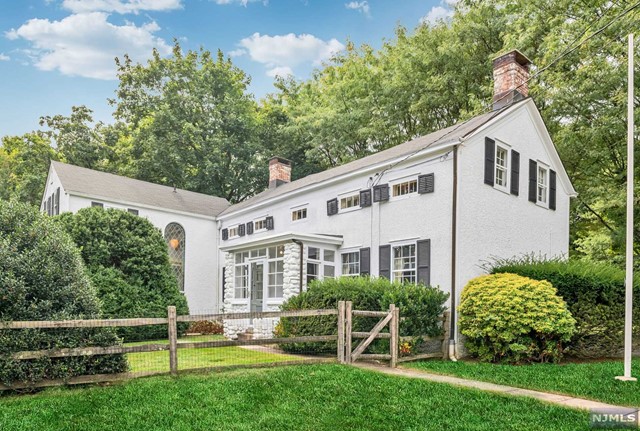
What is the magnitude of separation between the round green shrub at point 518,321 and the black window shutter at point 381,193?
12.0 ft

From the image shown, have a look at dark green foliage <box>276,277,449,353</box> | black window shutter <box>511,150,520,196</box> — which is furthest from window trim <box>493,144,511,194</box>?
dark green foliage <box>276,277,449,353</box>

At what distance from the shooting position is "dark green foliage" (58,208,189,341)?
12625 millimetres

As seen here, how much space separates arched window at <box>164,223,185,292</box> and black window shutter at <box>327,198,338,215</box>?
8.66 metres

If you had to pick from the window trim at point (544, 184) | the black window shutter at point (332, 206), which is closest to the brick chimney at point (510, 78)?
the window trim at point (544, 184)

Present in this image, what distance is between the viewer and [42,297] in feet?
21.9

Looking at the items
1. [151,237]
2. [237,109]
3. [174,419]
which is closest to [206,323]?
[151,237]

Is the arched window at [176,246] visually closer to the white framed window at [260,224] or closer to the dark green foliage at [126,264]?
the white framed window at [260,224]

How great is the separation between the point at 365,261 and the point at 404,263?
51.8 inches

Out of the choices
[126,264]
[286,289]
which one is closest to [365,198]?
[286,289]

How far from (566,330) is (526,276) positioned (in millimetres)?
1593

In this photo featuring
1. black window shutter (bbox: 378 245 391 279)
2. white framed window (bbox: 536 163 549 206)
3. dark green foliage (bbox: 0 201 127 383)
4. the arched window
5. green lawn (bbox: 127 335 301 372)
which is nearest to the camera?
dark green foliage (bbox: 0 201 127 383)

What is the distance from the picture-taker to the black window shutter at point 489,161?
11781 mm

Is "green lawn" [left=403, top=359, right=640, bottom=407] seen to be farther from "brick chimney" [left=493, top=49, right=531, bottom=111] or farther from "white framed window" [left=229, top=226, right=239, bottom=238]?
"white framed window" [left=229, top=226, right=239, bottom=238]

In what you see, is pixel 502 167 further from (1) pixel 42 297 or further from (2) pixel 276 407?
(1) pixel 42 297
